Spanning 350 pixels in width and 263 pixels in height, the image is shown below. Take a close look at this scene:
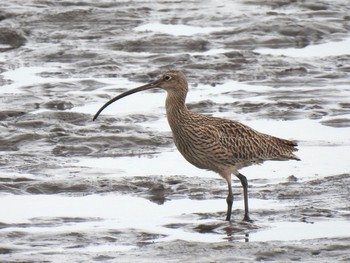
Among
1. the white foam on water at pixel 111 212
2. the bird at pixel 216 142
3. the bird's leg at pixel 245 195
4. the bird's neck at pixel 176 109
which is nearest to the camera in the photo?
the white foam on water at pixel 111 212

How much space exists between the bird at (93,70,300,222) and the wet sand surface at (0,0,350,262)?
316 mm

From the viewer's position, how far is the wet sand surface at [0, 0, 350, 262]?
32.1 ft

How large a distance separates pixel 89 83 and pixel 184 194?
493 cm

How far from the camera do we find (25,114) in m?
14.3

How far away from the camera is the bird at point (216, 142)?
1109 centimetres

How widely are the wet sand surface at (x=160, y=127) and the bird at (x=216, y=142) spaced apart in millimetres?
316

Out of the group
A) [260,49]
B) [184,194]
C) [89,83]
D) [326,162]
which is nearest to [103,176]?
[184,194]

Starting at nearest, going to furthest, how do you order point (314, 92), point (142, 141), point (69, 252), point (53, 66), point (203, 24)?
point (69, 252) → point (142, 141) → point (314, 92) → point (53, 66) → point (203, 24)

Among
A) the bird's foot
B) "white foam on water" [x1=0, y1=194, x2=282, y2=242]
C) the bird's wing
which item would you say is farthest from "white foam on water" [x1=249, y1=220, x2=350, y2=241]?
the bird's wing

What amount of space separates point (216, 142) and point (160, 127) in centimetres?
287

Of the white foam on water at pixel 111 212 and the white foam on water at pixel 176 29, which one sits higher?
the white foam on water at pixel 176 29

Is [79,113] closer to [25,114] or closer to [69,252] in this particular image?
[25,114]

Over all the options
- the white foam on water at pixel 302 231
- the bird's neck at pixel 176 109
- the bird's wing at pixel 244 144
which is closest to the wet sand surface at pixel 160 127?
the white foam on water at pixel 302 231

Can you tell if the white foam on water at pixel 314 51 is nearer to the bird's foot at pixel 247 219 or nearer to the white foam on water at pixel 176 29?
the white foam on water at pixel 176 29
